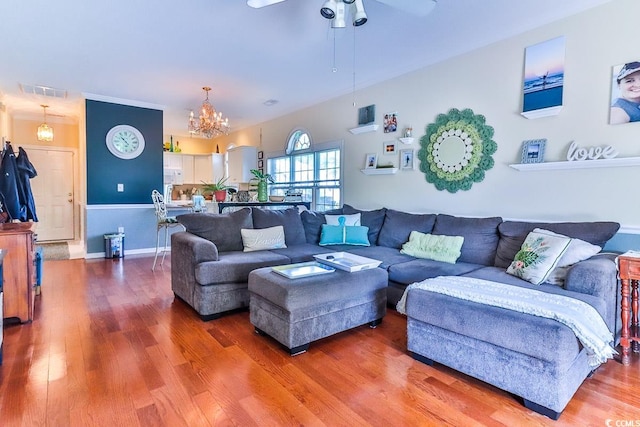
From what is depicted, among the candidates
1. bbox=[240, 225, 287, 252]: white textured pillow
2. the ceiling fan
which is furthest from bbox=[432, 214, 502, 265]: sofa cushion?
the ceiling fan

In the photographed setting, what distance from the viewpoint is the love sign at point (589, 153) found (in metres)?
2.70

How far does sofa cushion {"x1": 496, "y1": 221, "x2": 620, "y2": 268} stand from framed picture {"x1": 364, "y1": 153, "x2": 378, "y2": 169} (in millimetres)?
1929

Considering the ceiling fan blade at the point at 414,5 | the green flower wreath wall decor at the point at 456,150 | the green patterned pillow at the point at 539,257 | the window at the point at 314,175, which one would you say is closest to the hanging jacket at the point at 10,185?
the window at the point at 314,175

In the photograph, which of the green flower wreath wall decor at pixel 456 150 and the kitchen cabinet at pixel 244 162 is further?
the kitchen cabinet at pixel 244 162

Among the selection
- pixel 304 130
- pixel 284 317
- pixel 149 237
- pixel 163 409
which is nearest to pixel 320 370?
pixel 284 317

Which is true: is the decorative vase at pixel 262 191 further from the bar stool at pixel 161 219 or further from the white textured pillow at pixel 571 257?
the white textured pillow at pixel 571 257

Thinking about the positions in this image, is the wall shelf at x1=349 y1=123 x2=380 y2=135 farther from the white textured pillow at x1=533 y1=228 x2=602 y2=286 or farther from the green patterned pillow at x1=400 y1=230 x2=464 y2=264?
the white textured pillow at x1=533 y1=228 x2=602 y2=286

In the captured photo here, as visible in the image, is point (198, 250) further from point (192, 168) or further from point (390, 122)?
point (192, 168)

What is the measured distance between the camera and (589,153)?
2.80m

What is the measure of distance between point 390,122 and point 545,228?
229 centimetres

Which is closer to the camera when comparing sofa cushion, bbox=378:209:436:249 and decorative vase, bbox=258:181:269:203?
sofa cushion, bbox=378:209:436:249

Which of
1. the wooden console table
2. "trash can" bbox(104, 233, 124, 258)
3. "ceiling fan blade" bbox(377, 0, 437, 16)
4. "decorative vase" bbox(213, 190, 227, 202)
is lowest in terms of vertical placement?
"trash can" bbox(104, 233, 124, 258)

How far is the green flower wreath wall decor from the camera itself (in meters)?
3.53

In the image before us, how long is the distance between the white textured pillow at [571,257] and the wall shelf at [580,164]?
72 centimetres
